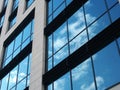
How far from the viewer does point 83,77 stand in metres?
15.8

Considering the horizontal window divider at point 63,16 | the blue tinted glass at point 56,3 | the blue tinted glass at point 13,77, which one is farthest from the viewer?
the blue tinted glass at point 13,77

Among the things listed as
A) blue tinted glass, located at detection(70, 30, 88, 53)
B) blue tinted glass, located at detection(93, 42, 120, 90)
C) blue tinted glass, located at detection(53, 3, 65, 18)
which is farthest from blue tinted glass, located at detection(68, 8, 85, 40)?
blue tinted glass, located at detection(93, 42, 120, 90)

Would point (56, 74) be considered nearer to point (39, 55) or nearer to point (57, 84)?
point (57, 84)

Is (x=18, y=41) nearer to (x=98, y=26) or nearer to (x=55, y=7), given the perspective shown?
(x=55, y=7)

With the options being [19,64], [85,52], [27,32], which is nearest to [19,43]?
[27,32]

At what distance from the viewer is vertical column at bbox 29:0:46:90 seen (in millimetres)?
19422

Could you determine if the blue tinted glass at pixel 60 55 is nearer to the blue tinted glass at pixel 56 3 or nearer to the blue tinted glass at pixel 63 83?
the blue tinted glass at pixel 63 83

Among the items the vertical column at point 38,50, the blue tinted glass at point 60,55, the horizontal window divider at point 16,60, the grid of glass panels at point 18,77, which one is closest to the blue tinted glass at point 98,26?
the blue tinted glass at point 60,55

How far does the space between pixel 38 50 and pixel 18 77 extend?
3.72 metres

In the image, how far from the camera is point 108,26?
51.6 ft

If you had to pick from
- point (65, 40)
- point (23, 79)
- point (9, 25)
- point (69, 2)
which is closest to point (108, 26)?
point (65, 40)

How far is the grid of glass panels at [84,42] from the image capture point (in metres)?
14.5

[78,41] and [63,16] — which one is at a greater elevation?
[63,16]

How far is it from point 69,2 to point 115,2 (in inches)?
226
